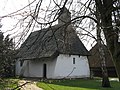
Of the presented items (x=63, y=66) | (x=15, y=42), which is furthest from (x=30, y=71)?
(x=15, y=42)

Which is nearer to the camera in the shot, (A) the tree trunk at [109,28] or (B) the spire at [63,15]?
(A) the tree trunk at [109,28]

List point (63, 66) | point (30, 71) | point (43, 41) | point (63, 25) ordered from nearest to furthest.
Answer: point (43, 41) < point (63, 25) < point (63, 66) < point (30, 71)

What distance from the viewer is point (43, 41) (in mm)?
5242

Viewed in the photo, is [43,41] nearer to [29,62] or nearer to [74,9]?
[74,9]

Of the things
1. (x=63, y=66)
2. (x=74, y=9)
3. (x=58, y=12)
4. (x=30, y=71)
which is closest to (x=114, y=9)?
(x=58, y=12)

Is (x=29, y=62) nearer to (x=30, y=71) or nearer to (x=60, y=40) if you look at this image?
(x=30, y=71)

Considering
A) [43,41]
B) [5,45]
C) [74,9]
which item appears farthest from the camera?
[74,9]

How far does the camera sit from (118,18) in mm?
Result: 4992

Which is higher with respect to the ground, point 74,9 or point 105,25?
point 74,9

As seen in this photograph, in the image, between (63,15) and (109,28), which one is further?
(63,15)

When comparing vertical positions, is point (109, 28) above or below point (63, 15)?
below

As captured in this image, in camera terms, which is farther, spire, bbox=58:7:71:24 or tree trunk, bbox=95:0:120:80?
spire, bbox=58:7:71:24

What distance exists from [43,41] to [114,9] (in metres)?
1.52

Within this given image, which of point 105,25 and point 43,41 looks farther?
point 43,41
